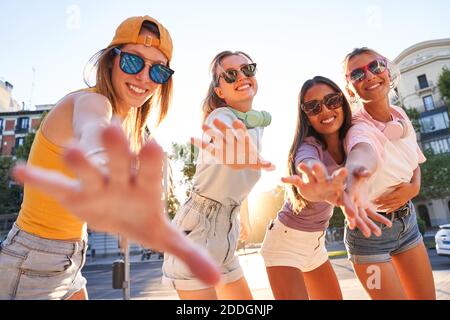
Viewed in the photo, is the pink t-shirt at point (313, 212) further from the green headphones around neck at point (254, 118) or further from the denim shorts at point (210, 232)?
the denim shorts at point (210, 232)

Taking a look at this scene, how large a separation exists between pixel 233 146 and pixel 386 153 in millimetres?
1072

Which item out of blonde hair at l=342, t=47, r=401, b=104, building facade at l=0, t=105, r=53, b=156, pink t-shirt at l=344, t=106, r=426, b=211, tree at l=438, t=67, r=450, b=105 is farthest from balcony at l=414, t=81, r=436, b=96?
building facade at l=0, t=105, r=53, b=156

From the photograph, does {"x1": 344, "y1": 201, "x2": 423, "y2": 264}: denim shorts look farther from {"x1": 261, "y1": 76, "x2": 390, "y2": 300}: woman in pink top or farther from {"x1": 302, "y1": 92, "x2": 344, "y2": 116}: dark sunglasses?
{"x1": 302, "y1": 92, "x2": 344, "y2": 116}: dark sunglasses

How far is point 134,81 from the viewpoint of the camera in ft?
5.34

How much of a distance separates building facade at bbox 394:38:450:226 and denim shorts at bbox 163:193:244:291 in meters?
27.6

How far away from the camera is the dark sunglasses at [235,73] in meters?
1.90

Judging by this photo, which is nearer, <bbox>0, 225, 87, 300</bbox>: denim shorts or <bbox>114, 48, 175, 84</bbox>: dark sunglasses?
<bbox>0, 225, 87, 300</bbox>: denim shorts

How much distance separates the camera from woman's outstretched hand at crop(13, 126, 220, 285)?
0.56 m

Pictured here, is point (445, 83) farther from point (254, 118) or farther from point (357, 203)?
point (357, 203)

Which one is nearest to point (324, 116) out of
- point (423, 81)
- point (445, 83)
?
point (445, 83)

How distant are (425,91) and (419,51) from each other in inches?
176
